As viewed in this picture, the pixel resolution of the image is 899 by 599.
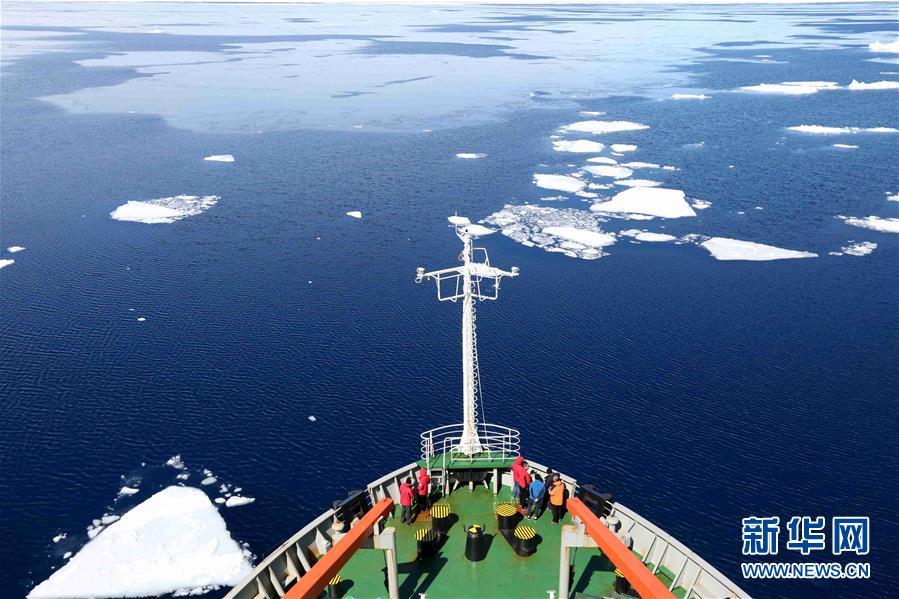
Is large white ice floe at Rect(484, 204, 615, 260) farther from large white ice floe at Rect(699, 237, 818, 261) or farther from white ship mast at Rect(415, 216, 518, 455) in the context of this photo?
white ship mast at Rect(415, 216, 518, 455)

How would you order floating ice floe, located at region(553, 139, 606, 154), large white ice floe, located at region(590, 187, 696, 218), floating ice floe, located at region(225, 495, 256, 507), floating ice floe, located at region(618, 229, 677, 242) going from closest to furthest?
floating ice floe, located at region(225, 495, 256, 507) < floating ice floe, located at region(618, 229, 677, 242) < large white ice floe, located at region(590, 187, 696, 218) < floating ice floe, located at region(553, 139, 606, 154)

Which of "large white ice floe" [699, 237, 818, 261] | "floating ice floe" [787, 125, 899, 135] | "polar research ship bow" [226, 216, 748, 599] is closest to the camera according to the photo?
"polar research ship bow" [226, 216, 748, 599]

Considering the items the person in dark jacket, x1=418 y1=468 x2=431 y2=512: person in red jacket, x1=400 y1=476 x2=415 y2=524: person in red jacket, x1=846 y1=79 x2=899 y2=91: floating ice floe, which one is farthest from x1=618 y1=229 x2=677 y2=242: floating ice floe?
x1=846 y1=79 x2=899 y2=91: floating ice floe

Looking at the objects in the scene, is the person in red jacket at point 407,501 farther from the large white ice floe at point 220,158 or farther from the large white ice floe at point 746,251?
the large white ice floe at point 220,158

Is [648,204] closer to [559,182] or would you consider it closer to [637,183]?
[637,183]

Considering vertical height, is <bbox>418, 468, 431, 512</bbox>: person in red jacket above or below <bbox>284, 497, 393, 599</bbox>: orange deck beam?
below

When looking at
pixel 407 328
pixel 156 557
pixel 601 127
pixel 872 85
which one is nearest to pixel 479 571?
pixel 156 557
